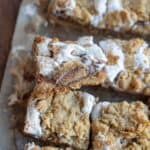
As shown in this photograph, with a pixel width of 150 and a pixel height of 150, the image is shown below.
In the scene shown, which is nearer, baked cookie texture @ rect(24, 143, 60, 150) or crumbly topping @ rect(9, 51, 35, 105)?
baked cookie texture @ rect(24, 143, 60, 150)

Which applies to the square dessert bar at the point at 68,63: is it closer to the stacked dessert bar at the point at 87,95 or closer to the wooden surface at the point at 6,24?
the stacked dessert bar at the point at 87,95

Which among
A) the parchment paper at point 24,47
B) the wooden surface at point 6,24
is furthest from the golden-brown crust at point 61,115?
the wooden surface at point 6,24

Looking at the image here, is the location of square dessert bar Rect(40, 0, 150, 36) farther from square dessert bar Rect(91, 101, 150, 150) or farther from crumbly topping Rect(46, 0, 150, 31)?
square dessert bar Rect(91, 101, 150, 150)

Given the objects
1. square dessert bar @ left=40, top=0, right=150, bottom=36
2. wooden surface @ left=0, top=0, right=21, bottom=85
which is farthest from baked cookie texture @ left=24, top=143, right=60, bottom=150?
square dessert bar @ left=40, top=0, right=150, bottom=36

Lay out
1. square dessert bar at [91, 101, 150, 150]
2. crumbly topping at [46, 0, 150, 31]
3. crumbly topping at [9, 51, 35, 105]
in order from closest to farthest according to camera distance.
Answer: square dessert bar at [91, 101, 150, 150], crumbly topping at [9, 51, 35, 105], crumbly topping at [46, 0, 150, 31]

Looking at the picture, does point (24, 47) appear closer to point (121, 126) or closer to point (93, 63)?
point (93, 63)

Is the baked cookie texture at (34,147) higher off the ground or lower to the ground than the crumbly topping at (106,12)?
lower

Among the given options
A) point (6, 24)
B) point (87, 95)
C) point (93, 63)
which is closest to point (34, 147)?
point (87, 95)
